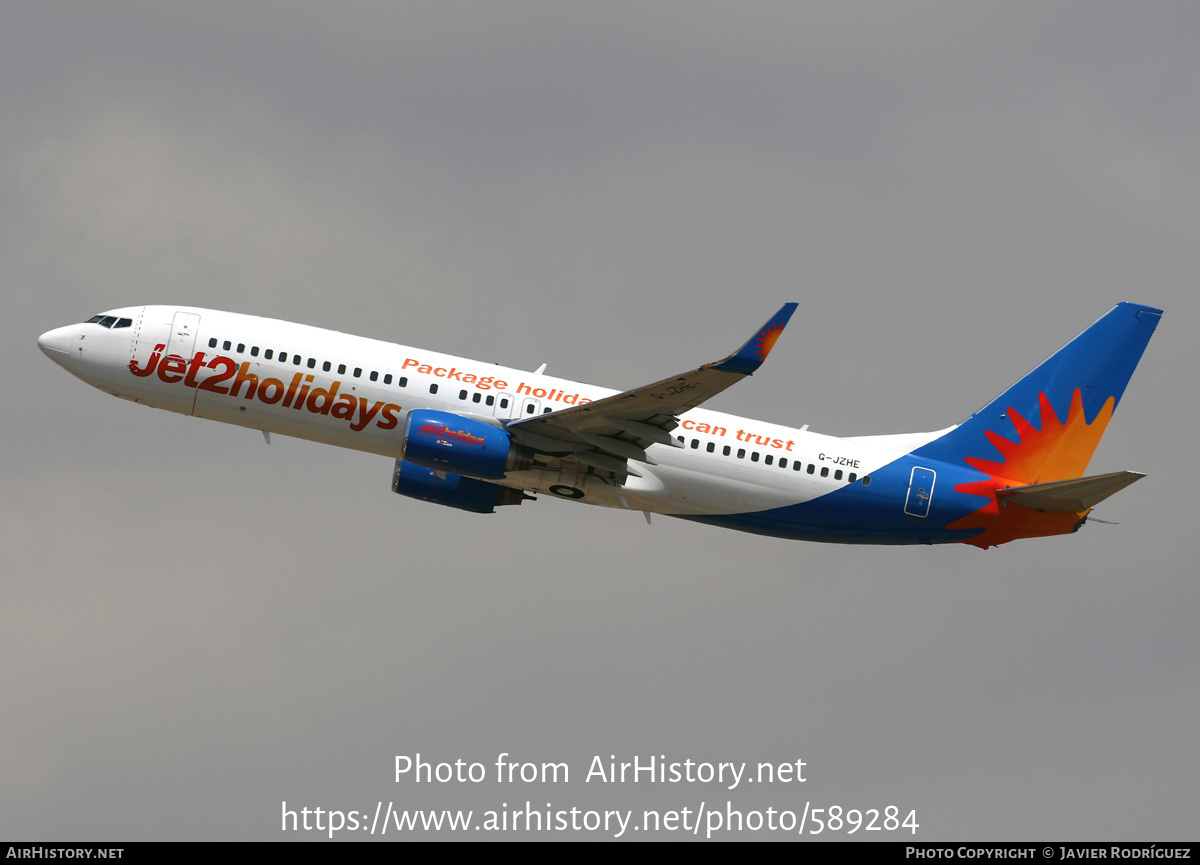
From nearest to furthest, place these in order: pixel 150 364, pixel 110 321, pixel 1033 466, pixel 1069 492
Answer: pixel 150 364
pixel 110 321
pixel 1069 492
pixel 1033 466

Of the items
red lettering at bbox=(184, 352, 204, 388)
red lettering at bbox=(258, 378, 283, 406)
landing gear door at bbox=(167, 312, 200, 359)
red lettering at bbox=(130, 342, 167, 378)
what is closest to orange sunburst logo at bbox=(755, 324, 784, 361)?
red lettering at bbox=(258, 378, 283, 406)

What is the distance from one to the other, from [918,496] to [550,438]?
13.7 metres

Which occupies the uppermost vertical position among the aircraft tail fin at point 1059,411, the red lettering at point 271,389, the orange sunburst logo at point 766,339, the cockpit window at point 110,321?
the aircraft tail fin at point 1059,411

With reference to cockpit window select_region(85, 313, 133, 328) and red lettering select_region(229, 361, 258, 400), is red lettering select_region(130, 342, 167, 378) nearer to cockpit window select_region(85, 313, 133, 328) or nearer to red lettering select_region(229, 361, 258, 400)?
cockpit window select_region(85, 313, 133, 328)

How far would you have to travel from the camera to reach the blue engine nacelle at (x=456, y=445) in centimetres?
4431

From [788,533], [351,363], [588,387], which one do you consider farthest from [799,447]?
[351,363]

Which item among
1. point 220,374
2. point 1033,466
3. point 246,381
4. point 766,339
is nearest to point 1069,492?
point 1033,466

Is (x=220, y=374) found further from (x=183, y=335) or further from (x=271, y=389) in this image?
(x=183, y=335)

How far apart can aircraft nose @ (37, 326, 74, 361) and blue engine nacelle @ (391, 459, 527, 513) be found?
39.3ft

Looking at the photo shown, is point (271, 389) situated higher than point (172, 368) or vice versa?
point (172, 368)

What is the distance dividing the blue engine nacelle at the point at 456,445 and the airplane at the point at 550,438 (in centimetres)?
5

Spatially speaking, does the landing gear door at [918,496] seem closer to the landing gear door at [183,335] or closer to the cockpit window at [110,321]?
the landing gear door at [183,335]

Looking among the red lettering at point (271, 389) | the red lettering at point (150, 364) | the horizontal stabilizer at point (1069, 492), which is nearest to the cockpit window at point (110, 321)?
the red lettering at point (150, 364)

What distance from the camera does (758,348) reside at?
40188 mm
